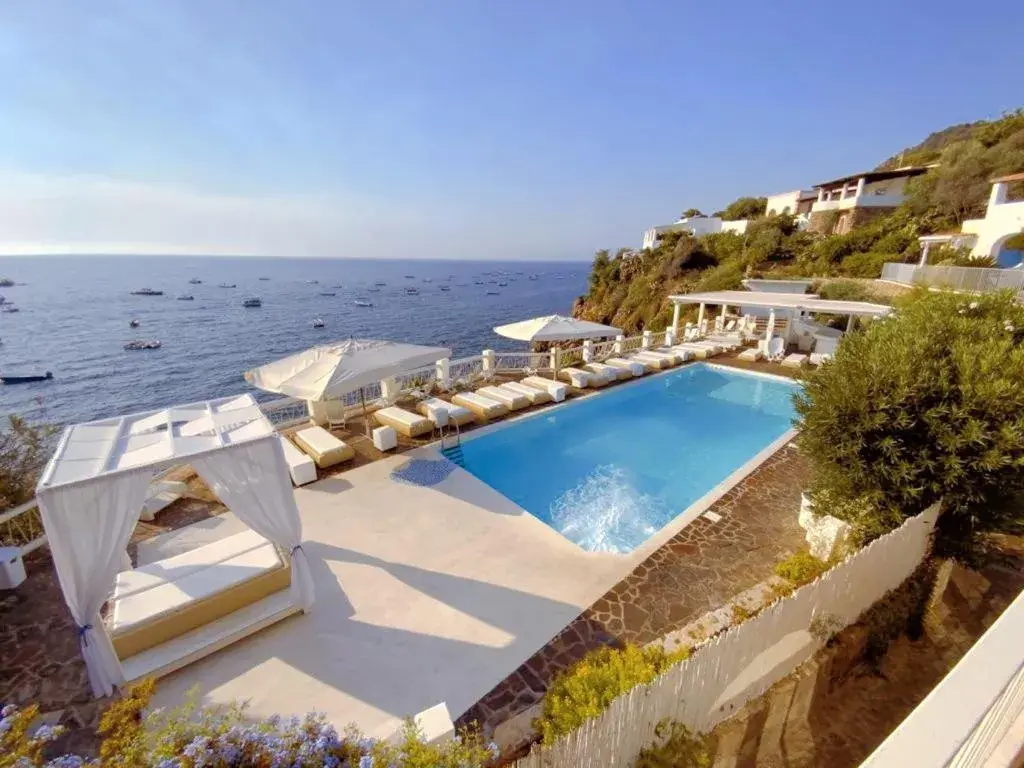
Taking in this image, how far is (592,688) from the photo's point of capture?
320cm

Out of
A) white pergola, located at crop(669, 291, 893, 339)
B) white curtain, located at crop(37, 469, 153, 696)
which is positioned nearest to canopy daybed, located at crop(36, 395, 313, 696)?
white curtain, located at crop(37, 469, 153, 696)

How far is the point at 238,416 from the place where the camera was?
16.9 feet

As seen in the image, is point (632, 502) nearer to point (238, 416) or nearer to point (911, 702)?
point (911, 702)

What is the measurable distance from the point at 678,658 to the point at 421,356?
6.62 m

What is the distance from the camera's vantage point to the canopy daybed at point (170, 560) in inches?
152

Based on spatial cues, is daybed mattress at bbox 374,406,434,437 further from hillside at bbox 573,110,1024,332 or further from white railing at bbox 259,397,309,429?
hillside at bbox 573,110,1024,332

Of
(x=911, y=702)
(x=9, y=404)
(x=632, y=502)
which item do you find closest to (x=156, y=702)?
(x=632, y=502)

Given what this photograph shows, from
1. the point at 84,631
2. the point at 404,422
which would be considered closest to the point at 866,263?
the point at 404,422

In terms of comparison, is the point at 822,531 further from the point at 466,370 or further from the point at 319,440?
the point at 466,370

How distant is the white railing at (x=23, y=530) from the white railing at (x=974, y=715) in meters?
8.17

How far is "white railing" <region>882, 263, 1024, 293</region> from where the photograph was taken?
15.6 meters

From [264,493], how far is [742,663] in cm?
476

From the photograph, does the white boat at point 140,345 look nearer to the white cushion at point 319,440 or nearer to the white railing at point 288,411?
the white railing at point 288,411

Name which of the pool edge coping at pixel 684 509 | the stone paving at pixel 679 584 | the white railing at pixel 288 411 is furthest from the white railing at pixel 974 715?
the white railing at pixel 288 411
